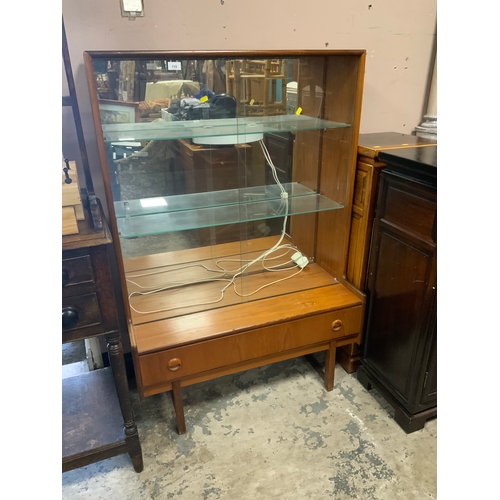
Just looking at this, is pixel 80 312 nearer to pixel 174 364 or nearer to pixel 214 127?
pixel 174 364

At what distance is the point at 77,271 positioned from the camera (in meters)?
1.08

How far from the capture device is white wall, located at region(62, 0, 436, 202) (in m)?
1.34

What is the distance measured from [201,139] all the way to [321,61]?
0.55 metres

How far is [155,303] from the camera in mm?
1585

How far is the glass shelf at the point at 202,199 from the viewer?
1510 millimetres

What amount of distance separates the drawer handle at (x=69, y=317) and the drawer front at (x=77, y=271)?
0.21ft

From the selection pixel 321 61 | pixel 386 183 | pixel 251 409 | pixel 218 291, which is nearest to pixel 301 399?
pixel 251 409

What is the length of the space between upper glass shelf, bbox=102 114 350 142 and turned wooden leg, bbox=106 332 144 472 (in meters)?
Answer: 0.65

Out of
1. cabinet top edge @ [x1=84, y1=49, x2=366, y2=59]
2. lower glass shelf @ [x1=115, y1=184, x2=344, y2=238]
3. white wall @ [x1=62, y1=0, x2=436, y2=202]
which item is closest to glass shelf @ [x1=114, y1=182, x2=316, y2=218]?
lower glass shelf @ [x1=115, y1=184, x2=344, y2=238]

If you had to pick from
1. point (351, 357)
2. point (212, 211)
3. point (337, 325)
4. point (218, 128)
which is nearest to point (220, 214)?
point (212, 211)

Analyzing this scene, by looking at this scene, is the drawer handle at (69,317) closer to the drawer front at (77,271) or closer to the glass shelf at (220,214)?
the drawer front at (77,271)

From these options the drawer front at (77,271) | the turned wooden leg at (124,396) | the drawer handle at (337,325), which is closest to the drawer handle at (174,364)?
the turned wooden leg at (124,396)

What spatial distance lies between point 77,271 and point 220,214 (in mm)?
683

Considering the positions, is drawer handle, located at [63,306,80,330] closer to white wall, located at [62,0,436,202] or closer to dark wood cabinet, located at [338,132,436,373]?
white wall, located at [62,0,436,202]
